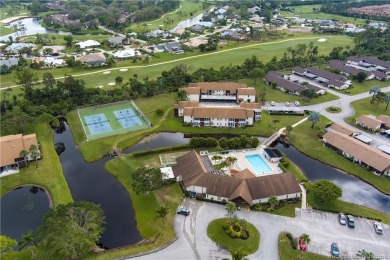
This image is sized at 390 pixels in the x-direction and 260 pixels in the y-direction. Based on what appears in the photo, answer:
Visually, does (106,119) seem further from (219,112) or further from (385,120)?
(385,120)

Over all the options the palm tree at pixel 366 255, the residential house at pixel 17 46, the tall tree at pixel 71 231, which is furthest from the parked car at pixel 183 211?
the residential house at pixel 17 46

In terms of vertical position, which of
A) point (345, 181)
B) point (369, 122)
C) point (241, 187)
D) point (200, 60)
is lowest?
point (345, 181)

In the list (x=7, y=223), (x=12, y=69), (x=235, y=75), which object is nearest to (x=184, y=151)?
(x=7, y=223)

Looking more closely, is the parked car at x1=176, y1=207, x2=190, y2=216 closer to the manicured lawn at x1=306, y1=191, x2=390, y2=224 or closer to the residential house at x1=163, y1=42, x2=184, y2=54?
the manicured lawn at x1=306, y1=191, x2=390, y2=224

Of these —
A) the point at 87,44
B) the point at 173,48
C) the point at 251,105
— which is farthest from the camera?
the point at 87,44

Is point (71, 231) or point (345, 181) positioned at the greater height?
point (71, 231)

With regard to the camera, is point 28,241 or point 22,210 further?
point 22,210

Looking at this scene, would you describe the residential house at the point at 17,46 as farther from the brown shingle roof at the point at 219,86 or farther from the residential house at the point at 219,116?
the residential house at the point at 219,116

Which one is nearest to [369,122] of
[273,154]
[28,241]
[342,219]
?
[273,154]
